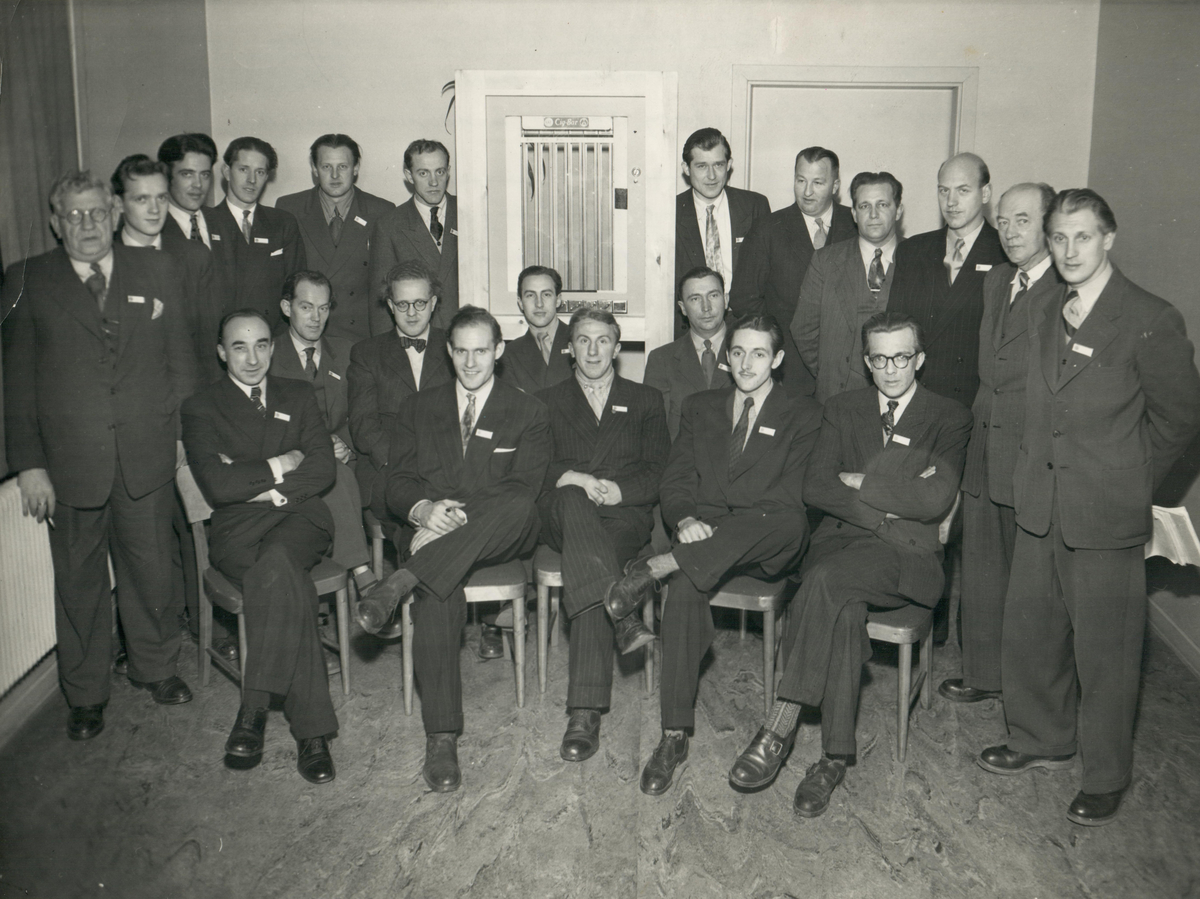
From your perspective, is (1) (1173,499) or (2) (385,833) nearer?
(2) (385,833)

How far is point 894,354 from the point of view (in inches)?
119

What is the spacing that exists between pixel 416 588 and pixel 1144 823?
6.86 ft

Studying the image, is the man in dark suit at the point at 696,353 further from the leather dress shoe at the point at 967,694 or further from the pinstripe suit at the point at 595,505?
the leather dress shoe at the point at 967,694

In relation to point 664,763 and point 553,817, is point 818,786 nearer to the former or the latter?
point 664,763

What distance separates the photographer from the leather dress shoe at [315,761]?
9.13 ft

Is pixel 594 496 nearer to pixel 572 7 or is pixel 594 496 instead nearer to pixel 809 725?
pixel 809 725

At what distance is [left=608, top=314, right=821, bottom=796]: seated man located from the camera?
2885 mm

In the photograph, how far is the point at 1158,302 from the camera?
99.7 inches

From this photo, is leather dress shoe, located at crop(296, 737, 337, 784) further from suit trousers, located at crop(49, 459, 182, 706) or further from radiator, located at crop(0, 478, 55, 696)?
radiator, located at crop(0, 478, 55, 696)

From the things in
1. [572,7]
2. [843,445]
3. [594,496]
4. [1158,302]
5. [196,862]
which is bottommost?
[196,862]

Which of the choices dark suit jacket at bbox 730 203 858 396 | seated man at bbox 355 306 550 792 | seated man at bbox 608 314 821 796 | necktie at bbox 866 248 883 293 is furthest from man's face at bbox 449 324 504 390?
necktie at bbox 866 248 883 293

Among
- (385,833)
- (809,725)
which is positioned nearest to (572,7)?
(809,725)

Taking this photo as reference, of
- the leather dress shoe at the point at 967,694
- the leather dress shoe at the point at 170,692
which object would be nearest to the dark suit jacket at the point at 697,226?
the leather dress shoe at the point at 967,694

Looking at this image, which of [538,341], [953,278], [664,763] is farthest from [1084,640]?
[538,341]
